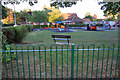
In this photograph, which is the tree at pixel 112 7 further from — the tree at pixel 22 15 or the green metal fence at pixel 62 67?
the tree at pixel 22 15

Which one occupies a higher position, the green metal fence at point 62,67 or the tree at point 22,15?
the tree at point 22,15

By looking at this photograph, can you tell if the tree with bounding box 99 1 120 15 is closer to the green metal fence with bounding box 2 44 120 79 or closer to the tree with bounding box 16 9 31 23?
the green metal fence with bounding box 2 44 120 79

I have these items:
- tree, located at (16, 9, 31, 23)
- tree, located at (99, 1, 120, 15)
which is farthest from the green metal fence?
tree, located at (16, 9, 31, 23)

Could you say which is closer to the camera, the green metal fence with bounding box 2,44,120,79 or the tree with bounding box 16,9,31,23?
the green metal fence with bounding box 2,44,120,79

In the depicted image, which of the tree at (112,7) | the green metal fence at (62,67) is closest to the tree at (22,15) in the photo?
the tree at (112,7)

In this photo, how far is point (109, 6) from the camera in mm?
6004

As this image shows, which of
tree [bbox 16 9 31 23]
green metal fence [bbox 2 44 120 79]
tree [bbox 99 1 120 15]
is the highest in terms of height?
tree [bbox 16 9 31 23]

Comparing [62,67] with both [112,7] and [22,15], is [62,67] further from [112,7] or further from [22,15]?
[22,15]

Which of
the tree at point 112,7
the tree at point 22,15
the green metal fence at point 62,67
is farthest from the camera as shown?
the tree at point 22,15


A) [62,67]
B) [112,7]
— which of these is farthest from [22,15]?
[62,67]

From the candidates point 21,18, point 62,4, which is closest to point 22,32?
point 62,4

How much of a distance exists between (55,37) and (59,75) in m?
5.77

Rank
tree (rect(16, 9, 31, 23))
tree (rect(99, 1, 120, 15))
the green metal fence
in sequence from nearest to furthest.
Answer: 1. the green metal fence
2. tree (rect(99, 1, 120, 15))
3. tree (rect(16, 9, 31, 23))

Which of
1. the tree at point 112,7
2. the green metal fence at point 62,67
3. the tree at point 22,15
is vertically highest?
the tree at point 22,15
